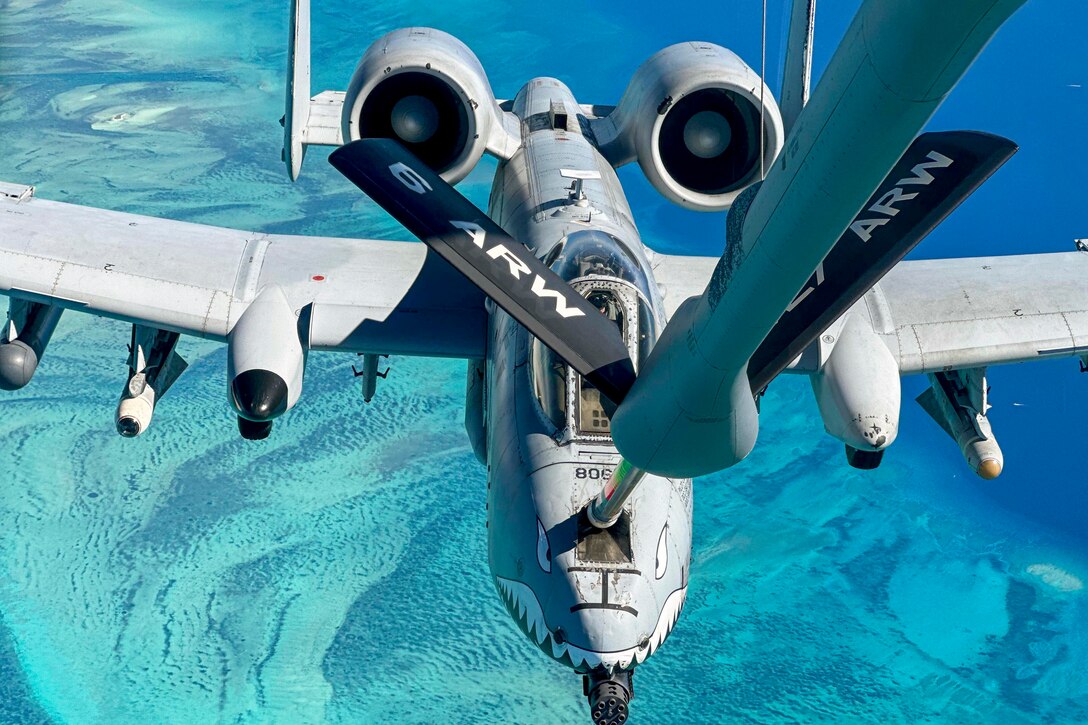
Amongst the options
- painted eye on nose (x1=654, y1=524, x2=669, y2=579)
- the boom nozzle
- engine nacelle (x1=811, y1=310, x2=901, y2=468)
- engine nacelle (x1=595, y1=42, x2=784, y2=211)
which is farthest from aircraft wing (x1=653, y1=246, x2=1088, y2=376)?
the boom nozzle

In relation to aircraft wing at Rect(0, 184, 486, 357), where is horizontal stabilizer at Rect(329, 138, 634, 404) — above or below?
above

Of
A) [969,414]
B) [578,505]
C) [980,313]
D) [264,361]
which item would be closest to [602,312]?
[578,505]

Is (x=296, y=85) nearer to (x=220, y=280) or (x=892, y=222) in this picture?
(x=220, y=280)

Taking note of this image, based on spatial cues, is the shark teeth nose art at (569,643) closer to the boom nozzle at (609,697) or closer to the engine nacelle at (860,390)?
the boom nozzle at (609,697)

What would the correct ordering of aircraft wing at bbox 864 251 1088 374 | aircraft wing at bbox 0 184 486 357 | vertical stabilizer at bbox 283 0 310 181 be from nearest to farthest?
aircraft wing at bbox 0 184 486 357 < aircraft wing at bbox 864 251 1088 374 < vertical stabilizer at bbox 283 0 310 181

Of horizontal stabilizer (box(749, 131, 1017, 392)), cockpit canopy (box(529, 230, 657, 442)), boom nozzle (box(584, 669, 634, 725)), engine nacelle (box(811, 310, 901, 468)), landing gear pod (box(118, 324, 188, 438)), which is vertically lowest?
landing gear pod (box(118, 324, 188, 438))

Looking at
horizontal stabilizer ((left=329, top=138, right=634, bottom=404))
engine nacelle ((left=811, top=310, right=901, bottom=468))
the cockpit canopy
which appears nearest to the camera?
horizontal stabilizer ((left=329, top=138, right=634, bottom=404))

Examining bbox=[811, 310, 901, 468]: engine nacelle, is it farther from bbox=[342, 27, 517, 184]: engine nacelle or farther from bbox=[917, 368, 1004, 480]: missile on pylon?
bbox=[342, 27, 517, 184]: engine nacelle
